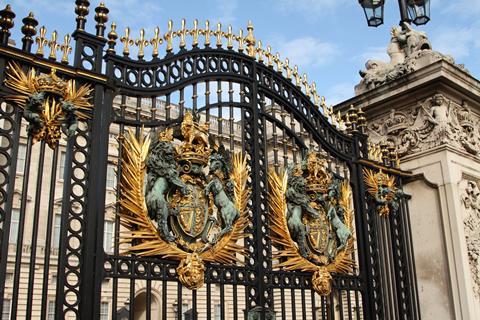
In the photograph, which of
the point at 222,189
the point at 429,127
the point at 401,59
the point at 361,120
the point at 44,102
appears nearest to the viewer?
the point at 44,102

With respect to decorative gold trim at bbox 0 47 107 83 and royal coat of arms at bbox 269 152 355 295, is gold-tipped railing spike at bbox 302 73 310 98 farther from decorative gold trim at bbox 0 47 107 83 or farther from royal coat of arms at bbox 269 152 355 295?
decorative gold trim at bbox 0 47 107 83

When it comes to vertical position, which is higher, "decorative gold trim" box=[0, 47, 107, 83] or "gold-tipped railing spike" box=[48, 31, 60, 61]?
"gold-tipped railing spike" box=[48, 31, 60, 61]

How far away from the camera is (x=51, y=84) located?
16.2ft

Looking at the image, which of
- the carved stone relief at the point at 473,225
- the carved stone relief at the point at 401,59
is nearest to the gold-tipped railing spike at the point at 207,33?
the carved stone relief at the point at 401,59

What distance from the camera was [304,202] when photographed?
6.62 m

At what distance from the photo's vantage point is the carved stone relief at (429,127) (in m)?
7.49

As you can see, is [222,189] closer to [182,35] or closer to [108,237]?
[182,35]

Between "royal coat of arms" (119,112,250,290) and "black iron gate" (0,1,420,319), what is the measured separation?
10 cm

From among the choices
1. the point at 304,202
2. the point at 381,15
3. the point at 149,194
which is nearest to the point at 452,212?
the point at 304,202

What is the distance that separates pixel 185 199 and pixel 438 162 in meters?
3.55

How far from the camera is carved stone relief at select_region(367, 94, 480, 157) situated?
24.6 ft

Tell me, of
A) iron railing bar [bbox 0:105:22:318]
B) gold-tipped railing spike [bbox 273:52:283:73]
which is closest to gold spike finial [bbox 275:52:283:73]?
gold-tipped railing spike [bbox 273:52:283:73]

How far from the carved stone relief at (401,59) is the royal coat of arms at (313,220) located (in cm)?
161

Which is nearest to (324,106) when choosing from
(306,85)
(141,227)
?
(306,85)
